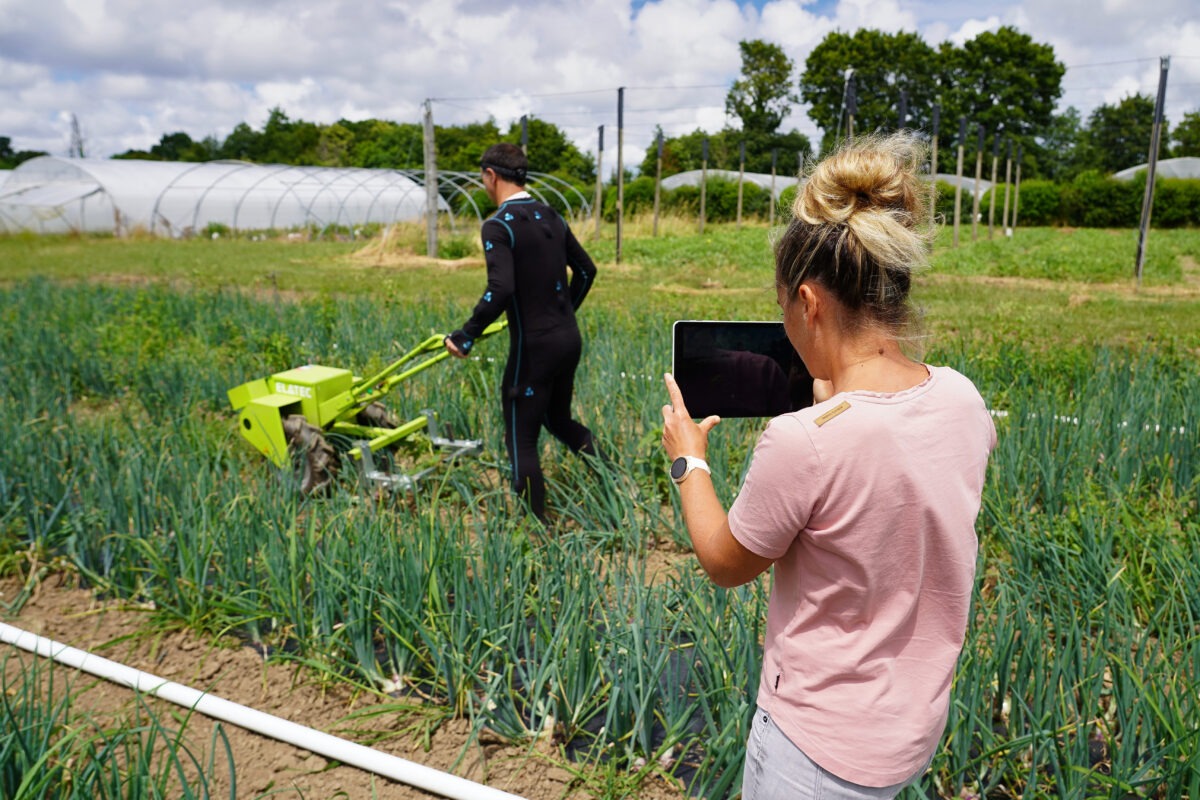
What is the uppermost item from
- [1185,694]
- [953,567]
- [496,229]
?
[496,229]

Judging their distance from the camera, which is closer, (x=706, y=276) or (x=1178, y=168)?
(x=706, y=276)

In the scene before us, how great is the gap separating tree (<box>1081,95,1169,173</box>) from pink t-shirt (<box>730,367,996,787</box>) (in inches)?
2127

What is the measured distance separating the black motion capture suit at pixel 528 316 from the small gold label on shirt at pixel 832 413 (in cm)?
227

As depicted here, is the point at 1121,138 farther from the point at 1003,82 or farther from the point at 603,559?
the point at 603,559

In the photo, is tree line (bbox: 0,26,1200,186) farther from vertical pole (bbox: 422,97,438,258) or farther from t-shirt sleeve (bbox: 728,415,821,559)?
t-shirt sleeve (bbox: 728,415,821,559)

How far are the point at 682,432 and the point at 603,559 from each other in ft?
5.67

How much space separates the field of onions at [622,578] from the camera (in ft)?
6.21

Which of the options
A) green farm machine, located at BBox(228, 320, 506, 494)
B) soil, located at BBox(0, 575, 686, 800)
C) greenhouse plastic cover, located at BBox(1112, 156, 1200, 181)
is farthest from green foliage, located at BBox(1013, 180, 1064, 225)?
soil, located at BBox(0, 575, 686, 800)

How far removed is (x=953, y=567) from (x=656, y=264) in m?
14.0

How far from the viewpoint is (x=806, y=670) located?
1120 mm

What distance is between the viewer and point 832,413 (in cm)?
100

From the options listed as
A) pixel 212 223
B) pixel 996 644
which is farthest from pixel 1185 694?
pixel 212 223

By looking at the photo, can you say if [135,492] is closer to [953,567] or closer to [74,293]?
[953,567]

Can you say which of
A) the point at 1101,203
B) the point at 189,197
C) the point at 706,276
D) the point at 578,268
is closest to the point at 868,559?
the point at 578,268
